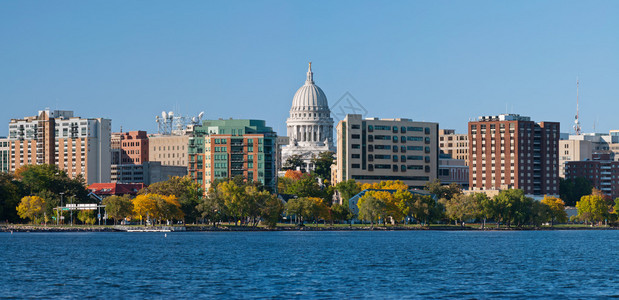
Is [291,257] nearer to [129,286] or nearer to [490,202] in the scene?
[129,286]

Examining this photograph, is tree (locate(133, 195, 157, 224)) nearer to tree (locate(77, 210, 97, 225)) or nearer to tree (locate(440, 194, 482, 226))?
tree (locate(77, 210, 97, 225))

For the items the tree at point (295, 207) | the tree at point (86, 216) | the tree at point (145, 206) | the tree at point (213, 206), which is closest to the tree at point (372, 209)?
the tree at point (295, 207)

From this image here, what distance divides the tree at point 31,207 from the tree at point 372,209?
5519 cm

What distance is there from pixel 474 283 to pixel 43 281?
31.6 metres

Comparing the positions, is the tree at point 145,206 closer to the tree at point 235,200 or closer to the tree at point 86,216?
the tree at point 235,200

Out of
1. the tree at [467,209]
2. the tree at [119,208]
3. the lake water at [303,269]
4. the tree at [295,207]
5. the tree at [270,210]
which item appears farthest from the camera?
the tree at [467,209]

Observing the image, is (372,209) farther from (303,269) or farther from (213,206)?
(303,269)

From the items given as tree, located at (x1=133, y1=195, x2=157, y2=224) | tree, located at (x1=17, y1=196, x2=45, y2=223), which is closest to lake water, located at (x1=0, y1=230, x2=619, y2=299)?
tree, located at (x1=133, y1=195, x2=157, y2=224)

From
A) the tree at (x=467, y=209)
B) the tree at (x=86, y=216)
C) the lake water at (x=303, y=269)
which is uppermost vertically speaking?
the tree at (x=467, y=209)

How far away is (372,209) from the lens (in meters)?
189

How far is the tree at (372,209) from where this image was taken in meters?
189

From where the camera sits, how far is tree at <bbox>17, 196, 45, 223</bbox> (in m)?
185

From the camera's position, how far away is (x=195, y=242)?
139875mm

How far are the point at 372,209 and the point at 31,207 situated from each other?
58.4 meters
